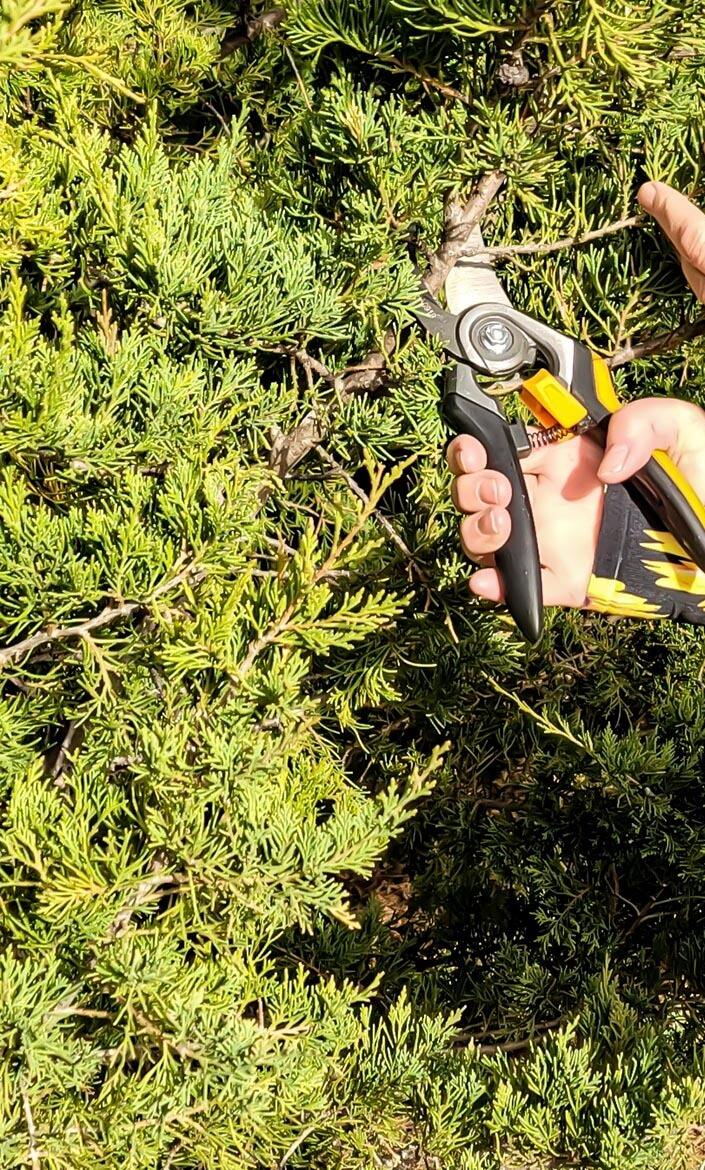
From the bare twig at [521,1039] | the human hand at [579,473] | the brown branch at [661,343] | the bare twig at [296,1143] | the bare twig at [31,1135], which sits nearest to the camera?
the bare twig at [31,1135]

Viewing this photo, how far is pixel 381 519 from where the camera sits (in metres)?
1.66

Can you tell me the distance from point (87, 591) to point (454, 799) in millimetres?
1255

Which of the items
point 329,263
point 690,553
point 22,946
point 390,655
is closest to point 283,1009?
point 22,946

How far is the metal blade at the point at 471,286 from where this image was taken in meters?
1.47

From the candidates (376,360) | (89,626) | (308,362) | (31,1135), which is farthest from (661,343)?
(31,1135)

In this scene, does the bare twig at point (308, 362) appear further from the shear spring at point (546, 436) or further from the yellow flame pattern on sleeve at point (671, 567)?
the yellow flame pattern on sleeve at point (671, 567)

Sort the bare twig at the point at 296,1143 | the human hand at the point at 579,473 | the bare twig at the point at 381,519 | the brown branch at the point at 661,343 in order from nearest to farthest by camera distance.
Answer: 1. the human hand at the point at 579,473
2. the bare twig at the point at 296,1143
3. the bare twig at the point at 381,519
4. the brown branch at the point at 661,343

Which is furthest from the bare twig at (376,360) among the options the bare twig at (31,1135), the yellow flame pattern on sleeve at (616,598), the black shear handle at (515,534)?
the bare twig at (31,1135)

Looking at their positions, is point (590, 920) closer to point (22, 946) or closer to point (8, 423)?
point (22, 946)

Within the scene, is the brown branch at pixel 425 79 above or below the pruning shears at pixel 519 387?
above

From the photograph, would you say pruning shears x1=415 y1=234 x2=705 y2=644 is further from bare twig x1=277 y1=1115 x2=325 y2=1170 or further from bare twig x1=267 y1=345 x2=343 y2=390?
bare twig x1=277 y1=1115 x2=325 y2=1170

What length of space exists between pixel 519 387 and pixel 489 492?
218 mm

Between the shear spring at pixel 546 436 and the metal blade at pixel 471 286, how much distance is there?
0.17 meters

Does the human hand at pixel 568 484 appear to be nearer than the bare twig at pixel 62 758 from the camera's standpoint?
Yes
